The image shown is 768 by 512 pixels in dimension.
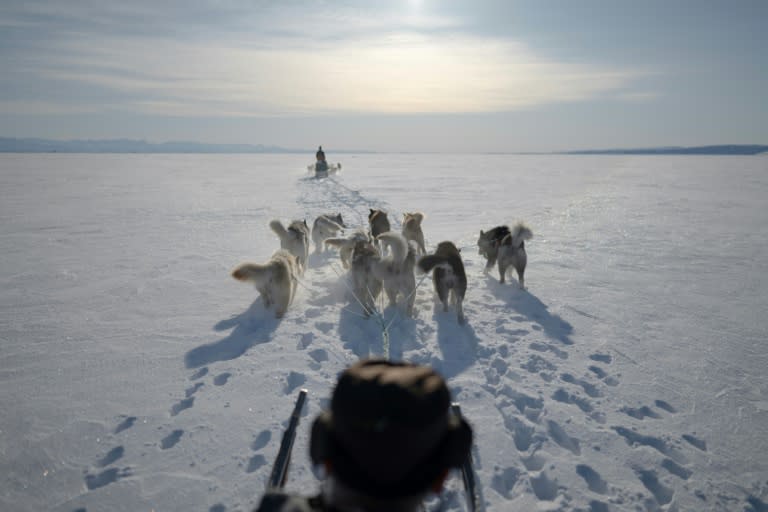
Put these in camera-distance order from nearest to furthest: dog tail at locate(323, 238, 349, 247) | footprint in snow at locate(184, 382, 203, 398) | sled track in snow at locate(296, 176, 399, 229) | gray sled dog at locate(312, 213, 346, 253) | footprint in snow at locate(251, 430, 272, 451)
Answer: footprint in snow at locate(251, 430, 272, 451) < footprint in snow at locate(184, 382, 203, 398) < dog tail at locate(323, 238, 349, 247) < gray sled dog at locate(312, 213, 346, 253) < sled track in snow at locate(296, 176, 399, 229)

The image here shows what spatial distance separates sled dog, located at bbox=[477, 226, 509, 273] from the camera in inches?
261

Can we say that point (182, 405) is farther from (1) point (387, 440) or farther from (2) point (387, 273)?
(1) point (387, 440)

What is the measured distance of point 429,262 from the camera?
465 cm

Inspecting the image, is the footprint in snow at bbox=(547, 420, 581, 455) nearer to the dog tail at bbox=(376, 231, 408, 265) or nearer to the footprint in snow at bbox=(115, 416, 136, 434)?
the dog tail at bbox=(376, 231, 408, 265)

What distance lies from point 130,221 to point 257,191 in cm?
833

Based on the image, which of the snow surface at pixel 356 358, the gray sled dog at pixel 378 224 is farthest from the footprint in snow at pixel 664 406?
the gray sled dog at pixel 378 224

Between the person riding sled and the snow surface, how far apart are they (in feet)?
5.60

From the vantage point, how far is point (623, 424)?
3090mm

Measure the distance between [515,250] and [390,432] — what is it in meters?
5.62

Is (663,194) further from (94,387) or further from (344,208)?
(94,387)

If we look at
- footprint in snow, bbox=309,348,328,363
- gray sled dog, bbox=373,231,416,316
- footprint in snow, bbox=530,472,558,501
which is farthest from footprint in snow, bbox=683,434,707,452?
footprint in snow, bbox=309,348,328,363

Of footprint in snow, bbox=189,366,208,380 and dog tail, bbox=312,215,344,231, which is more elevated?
dog tail, bbox=312,215,344,231

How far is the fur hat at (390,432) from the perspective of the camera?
0.84 meters

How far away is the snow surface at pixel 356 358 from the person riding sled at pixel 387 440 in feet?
5.60
